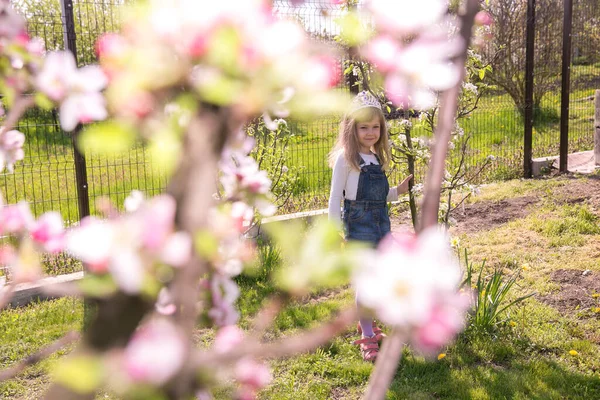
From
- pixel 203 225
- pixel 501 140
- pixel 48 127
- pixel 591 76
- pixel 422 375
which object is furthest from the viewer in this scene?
pixel 591 76

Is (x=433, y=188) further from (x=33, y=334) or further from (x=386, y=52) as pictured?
(x=33, y=334)

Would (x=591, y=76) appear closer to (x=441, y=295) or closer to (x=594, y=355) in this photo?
(x=594, y=355)

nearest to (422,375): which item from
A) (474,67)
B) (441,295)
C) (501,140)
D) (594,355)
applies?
(594,355)


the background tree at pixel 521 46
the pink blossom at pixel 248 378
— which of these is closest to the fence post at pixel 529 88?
the background tree at pixel 521 46

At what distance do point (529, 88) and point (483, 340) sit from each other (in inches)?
192

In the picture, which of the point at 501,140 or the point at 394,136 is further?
the point at 501,140

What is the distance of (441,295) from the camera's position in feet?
1.62

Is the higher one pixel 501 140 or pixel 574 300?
pixel 501 140

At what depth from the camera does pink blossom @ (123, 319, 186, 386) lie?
411 millimetres

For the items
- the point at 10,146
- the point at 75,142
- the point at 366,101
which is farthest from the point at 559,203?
the point at 10,146

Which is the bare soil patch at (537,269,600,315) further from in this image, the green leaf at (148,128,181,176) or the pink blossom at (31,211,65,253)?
the green leaf at (148,128,181,176)

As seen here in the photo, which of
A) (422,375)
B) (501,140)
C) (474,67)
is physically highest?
(474,67)

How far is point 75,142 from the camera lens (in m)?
4.17

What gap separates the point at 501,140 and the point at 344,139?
5.36 metres
